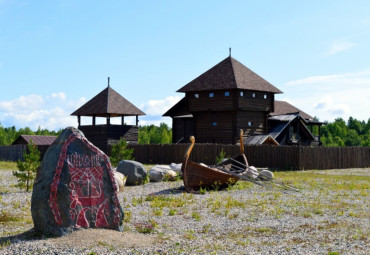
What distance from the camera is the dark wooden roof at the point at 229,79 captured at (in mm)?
36938

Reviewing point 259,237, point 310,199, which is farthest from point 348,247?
point 310,199

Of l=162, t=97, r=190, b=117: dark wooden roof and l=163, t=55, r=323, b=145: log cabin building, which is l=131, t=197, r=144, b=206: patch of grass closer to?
l=163, t=55, r=323, b=145: log cabin building

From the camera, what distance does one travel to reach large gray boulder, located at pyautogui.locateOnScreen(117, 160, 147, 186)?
17672mm

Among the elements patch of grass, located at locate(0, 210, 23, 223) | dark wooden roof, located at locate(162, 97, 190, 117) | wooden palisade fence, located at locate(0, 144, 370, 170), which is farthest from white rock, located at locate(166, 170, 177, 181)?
dark wooden roof, located at locate(162, 97, 190, 117)

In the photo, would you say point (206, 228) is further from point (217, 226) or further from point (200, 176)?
point (200, 176)

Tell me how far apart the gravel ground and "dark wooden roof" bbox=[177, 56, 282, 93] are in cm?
2191

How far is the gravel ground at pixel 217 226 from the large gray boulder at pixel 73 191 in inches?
8.4

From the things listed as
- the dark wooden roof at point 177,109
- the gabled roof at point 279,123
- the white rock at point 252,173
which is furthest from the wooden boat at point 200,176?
the dark wooden roof at point 177,109

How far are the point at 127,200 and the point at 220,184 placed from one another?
3963 millimetres

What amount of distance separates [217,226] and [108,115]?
102ft

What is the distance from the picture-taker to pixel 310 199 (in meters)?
14.1

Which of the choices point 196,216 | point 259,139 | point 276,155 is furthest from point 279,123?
point 196,216

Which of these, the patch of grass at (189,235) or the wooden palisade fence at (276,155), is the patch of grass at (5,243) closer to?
the patch of grass at (189,235)

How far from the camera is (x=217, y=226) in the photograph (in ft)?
31.7
